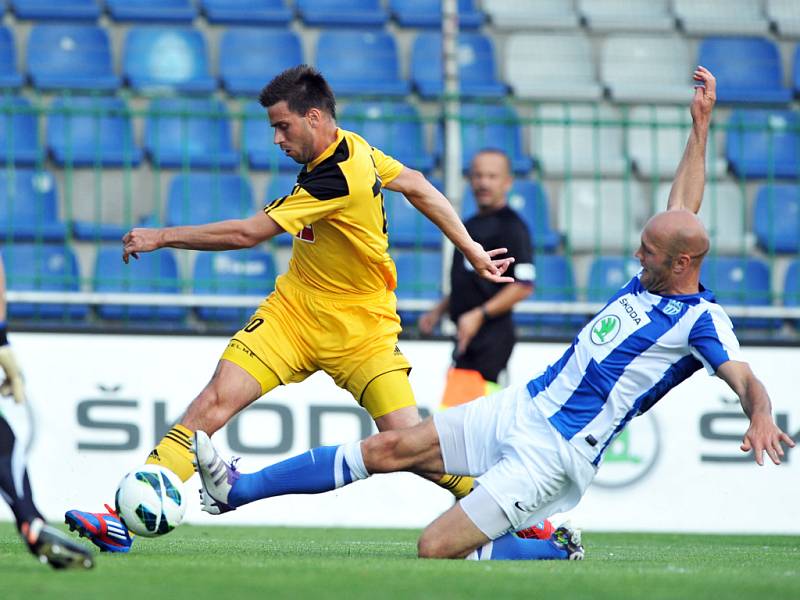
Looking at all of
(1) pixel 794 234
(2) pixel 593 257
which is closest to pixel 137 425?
(2) pixel 593 257

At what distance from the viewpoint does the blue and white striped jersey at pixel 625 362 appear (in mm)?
5555

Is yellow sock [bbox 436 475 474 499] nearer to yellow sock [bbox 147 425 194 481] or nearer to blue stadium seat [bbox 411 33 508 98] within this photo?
yellow sock [bbox 147 425 194 481]

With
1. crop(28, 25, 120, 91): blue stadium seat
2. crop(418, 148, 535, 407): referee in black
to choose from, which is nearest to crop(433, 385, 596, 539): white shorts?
crop(418, 148, 535, 407): referee in black

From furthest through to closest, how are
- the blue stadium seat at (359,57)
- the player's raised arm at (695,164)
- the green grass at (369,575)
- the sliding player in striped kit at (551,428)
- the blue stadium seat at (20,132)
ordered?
the blue stadium seat at (359,57) < the blue stadium seat at (20,132) < the player's raised arm at (695,164) < the sliding player in striped kit at (551,428) < the green grass at (369,575)

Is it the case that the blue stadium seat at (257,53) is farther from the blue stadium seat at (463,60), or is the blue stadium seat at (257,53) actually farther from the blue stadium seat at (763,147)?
the blue stadium seat at (763,147)

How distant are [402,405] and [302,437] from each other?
3.11m

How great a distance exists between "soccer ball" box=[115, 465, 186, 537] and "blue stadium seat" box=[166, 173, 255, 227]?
514cm

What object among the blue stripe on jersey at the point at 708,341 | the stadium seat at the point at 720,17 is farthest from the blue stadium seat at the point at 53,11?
the blue stripe on jersey at the point at 708,341

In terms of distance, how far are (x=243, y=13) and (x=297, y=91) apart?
647 centimetres

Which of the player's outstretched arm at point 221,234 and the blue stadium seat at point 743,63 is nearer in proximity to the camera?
the player's outstretched arm at point 221,234

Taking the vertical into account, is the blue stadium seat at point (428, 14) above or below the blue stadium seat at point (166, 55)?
above

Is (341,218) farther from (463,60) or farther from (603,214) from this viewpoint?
(463,60)

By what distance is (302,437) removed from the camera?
937 centimetres

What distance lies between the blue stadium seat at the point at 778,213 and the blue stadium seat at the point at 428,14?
3229mm
